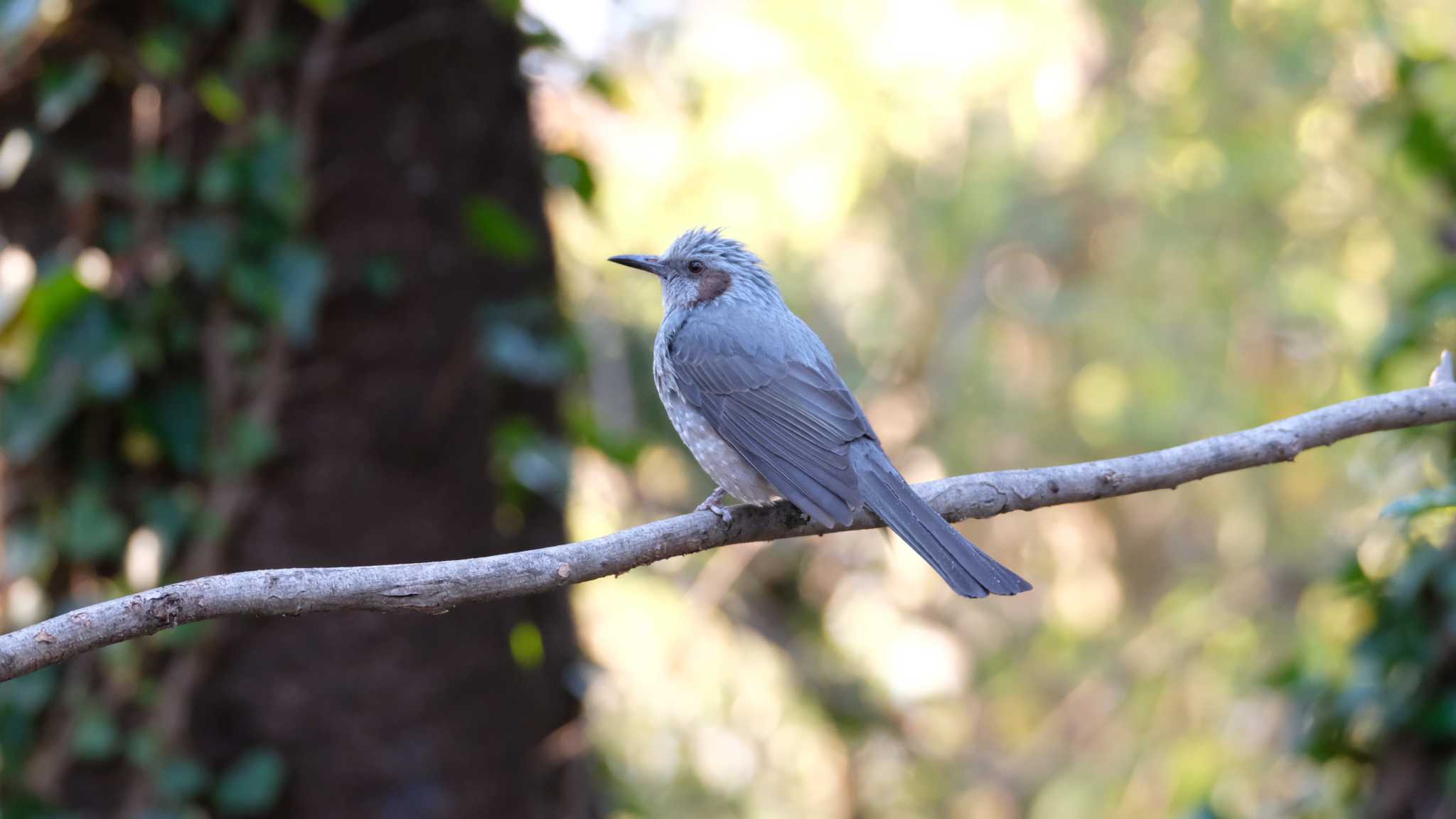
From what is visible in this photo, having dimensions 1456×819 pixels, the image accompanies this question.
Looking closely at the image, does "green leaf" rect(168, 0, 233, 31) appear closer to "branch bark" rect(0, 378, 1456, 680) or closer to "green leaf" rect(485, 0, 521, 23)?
"green leaf" rect(485, 0, 521, 23)

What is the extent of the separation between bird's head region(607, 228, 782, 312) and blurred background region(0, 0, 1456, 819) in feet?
1.36

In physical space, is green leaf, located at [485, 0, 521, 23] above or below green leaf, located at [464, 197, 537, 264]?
above

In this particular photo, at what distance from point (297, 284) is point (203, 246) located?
0.28 m

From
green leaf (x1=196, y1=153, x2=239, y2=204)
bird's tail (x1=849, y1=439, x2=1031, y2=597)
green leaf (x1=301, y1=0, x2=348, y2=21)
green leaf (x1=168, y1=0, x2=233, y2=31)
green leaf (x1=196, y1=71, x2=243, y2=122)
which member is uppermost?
green leaf (x1=301, y1=0, x2=348, y2=21)

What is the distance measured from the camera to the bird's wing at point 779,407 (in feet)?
9.44

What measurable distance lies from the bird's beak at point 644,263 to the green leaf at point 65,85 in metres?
1.51

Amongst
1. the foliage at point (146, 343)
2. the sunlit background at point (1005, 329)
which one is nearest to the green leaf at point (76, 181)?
the foliage at point (146, 343)

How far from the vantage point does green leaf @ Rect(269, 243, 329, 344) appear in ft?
11.5

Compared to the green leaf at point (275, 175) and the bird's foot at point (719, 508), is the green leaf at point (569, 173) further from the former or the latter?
the bird's foot at point (719, 508)

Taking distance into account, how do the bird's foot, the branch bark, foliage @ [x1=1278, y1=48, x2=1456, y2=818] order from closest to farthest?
the branch bark → the bird's foot → foliage @ [x1=1278, y1=48, x2=1456, y2=818]

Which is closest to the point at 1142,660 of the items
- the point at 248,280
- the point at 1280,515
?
the point at 1280,515

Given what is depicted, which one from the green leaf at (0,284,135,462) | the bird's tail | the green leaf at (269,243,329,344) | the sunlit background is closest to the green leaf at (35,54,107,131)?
the green leaf at (0,284,135,462)

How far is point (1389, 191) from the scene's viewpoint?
6762 mm

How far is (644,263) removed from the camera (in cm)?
378
